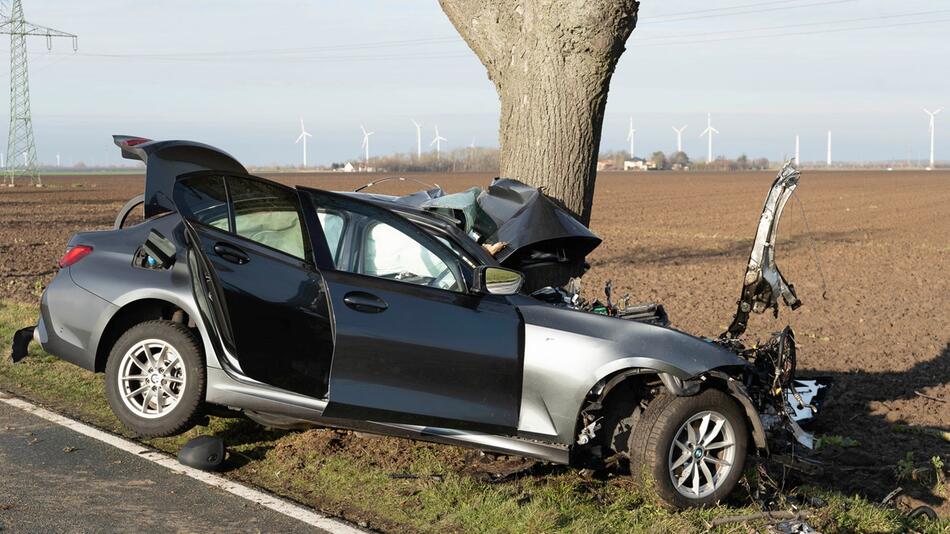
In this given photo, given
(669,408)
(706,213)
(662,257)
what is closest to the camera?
(669,408)

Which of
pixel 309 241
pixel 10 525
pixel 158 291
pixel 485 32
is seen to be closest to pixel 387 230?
pixel 309 241

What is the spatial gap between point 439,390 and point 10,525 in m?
2.18

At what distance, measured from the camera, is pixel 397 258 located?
6309 millimetres

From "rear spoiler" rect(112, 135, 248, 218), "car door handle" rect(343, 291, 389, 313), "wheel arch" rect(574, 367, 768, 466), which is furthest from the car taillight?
"wheel arch" rect(574, 367, 768, 466)

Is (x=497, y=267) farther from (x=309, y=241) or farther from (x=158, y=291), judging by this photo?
(x=158, y=291)

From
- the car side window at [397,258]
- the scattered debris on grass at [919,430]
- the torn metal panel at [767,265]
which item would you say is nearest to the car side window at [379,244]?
the car side window at [397,258]

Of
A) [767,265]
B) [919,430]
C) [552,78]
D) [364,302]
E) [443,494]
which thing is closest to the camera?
[443,494]

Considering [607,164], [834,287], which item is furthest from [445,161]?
[834,287]

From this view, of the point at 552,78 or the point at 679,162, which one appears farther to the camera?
the point at 679,162

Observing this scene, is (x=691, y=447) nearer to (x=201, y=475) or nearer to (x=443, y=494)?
(x=443, y=494)

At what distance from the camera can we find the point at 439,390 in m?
5.91

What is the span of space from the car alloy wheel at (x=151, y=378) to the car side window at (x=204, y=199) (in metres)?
0.80

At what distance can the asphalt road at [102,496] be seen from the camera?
5230 mm

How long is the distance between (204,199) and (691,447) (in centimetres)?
325
